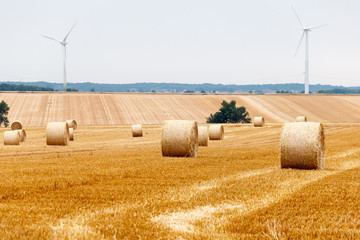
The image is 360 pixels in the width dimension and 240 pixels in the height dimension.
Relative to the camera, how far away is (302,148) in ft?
53.4

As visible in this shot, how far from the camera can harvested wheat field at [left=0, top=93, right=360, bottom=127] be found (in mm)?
84312

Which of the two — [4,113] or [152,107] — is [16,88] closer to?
[152,107]

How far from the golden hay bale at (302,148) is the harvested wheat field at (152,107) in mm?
63080

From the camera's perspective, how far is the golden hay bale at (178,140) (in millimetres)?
20562

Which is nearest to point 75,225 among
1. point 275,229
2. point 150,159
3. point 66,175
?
point 275,229

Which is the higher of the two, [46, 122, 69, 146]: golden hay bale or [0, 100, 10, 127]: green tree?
[46, 122, 69, 146]: golden hay bale

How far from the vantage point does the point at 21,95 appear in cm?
10062

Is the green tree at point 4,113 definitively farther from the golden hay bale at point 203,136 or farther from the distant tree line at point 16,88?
the distant tree line at point 16,88

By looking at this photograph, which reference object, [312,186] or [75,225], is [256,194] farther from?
[75,225]

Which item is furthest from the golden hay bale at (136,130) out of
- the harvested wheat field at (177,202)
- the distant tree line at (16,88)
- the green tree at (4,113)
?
the distant tree line at (16,88)

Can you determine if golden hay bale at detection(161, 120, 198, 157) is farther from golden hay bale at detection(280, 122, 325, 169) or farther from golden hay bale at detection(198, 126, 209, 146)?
golden hay bale at detection(198, 126, 209, 146)

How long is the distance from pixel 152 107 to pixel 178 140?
250 feet

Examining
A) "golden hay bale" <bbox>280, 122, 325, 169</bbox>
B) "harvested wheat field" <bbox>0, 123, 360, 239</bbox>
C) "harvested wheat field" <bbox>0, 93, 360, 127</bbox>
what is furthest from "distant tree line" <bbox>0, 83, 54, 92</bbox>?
"harvested wheat field" <bbox>0, 123, 360, 239</bbox>

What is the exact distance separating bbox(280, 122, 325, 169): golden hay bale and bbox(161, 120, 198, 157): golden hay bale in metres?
4.99
